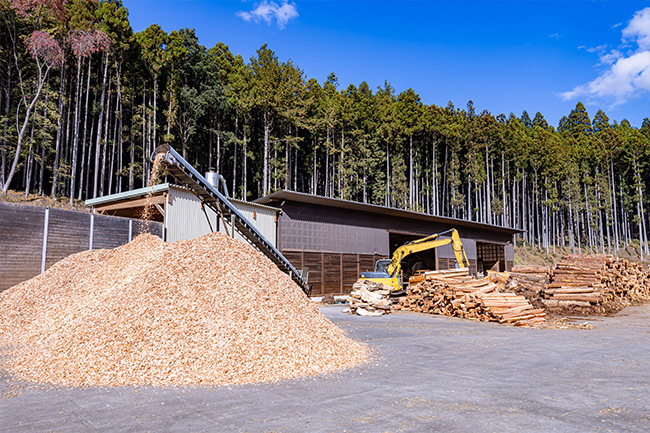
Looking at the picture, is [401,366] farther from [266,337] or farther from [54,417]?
[54,417]

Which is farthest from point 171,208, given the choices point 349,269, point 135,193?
point 349,269

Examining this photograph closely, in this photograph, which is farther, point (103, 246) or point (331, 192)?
point (331, 192)

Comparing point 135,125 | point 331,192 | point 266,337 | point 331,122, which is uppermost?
point 331,122

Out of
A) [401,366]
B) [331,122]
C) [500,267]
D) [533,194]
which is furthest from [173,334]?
[533,194]

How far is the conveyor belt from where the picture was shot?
516 inches

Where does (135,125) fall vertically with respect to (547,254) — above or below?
above

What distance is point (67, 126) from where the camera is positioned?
31.9 metres

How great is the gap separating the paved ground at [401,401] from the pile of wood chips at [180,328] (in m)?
0.53

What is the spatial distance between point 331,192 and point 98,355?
4180cm

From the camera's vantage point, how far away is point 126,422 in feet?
14.6

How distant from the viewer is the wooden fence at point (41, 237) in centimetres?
1258

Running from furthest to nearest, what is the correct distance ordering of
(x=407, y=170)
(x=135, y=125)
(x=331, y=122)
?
1. (x=407, y=170)
2. (x=331, y=122)
3. (x=135, y=125)

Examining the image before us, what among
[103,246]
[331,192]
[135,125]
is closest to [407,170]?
[331,192]

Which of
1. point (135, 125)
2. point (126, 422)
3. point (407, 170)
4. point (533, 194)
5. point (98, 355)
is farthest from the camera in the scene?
point (533, 194)
